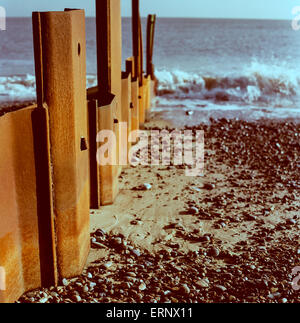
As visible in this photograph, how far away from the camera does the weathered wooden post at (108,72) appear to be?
4.25 metres

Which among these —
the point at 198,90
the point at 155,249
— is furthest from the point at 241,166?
the point at 198,90

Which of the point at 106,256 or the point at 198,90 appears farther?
the point at 198,90

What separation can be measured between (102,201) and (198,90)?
10384mm

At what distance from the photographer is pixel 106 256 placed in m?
3.57

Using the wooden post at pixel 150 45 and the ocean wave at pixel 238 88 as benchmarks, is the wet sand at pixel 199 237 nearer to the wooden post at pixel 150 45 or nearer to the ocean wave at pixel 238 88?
the wooden post at pixel 150 45

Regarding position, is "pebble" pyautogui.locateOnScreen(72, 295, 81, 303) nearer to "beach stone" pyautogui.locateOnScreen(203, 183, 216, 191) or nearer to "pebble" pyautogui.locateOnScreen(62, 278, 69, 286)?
"pebble" pyautogui.locateOnScreen(62, 278, 69, 286)

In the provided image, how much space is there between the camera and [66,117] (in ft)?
9.45

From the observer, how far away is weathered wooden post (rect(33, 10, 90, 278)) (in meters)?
2.72

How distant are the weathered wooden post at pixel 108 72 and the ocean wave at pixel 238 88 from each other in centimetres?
819

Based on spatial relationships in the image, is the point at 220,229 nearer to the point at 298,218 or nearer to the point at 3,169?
the point at 298,218

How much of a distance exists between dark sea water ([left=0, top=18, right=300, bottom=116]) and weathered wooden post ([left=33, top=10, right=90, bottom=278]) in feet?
27.2

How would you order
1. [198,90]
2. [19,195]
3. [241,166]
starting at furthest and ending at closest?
1. [198,90]
2. [241,166]
3. [19,195]

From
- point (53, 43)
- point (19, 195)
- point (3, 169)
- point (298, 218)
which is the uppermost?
point (53, 43)

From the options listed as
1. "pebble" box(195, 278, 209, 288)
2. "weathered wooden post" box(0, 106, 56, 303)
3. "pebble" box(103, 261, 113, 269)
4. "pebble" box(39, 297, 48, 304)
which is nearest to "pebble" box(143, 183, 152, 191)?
"pebble" box(103, 261, 113, 269)
